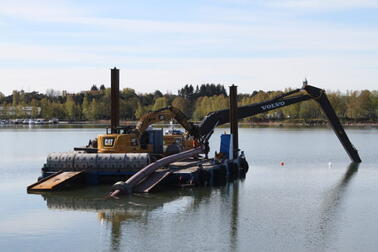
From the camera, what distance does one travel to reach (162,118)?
41.3 meters

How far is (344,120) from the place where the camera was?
180625 millimetres

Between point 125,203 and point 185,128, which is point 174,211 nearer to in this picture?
point 125,203

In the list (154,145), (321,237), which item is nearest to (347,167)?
(154,145)

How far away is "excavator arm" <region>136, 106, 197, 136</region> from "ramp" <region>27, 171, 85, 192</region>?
16.7ft

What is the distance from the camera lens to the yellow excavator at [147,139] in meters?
38.0

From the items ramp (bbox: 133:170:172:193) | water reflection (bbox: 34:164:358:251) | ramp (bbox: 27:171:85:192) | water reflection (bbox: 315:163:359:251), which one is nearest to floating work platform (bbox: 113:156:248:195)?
ramp (bbox: 133:170:172:193)

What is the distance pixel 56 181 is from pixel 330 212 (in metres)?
14.3

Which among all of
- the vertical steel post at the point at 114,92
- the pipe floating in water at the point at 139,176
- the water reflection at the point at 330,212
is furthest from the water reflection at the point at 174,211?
the vertical steel post at the point at 114,92

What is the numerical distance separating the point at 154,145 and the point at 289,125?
14496 centimetres

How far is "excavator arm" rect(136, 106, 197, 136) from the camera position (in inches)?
1567

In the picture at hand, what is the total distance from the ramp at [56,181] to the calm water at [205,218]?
0.49 meters

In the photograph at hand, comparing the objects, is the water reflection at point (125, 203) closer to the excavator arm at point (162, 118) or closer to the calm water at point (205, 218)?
the calm water at point (205, 218)

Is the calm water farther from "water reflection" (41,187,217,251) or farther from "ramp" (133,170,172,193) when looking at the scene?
"ramp" (133,170,172,193)

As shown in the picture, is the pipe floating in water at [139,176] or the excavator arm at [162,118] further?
the excavator arm at [162,118]
